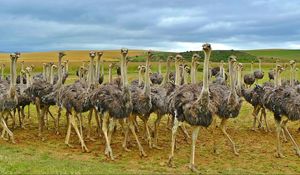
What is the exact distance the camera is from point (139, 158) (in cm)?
1376

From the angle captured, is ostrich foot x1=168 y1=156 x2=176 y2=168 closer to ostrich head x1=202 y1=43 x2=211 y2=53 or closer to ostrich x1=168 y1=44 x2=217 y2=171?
ostrich x1=168 y1=44 x2=217 y2=171

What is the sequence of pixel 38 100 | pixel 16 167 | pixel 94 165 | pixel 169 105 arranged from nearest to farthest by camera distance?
1. pixel 16 167
2. pixel 94 165
3. pixel 169 105
4. pixel 38 100

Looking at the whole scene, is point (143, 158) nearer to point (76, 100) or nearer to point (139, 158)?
point (139, 158)

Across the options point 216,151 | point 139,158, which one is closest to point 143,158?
point 139,158

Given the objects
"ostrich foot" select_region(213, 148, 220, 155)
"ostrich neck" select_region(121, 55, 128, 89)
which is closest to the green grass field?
"ostrich foot" select_region(213, 148, 220, 155)

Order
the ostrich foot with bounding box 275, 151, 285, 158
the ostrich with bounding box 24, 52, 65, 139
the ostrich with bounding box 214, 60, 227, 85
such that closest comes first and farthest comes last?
the ostrich foot with bounding box 275, 151, 285, 158 < the ostrich with bounding box 24, 52, 65, 139 < the ostrich with bounding box 214, 60, 227, 85

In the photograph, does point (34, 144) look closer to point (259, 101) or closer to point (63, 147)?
point (63, 147)

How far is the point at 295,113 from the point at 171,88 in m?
3.71

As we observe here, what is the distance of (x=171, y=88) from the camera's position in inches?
595

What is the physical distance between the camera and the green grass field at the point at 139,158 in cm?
1209

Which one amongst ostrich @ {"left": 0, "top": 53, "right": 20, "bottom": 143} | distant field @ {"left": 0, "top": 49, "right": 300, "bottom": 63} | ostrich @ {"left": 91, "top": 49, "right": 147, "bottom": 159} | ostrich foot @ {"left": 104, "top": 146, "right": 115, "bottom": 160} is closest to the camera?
ostrich foot @ {"left": 104, "top": 146, "right": 115, "bottom": 160}

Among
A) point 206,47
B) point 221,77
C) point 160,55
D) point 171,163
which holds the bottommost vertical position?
point 171,163

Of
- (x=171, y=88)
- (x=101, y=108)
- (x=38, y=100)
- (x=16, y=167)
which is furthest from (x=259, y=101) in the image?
(x=16, y=167)

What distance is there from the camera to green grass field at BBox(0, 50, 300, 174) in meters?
12.1
